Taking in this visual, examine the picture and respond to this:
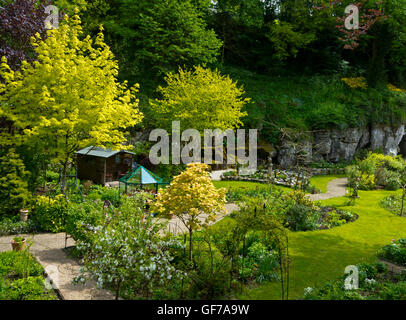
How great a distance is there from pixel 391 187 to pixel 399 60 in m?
21.7

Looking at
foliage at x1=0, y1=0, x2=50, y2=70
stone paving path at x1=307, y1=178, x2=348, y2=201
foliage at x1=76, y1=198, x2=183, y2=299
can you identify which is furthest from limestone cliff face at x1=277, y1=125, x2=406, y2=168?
foliage at x1=76, y1=198, x2=183, y2=299

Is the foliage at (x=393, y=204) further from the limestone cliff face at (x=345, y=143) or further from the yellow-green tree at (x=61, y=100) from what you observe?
the yellow-green tree at (x=61, y=100)

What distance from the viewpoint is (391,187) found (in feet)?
71.2

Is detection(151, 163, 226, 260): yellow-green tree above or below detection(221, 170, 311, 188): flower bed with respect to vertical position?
above

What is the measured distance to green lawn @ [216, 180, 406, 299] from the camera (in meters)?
7.56

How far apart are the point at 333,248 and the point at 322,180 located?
14.4m

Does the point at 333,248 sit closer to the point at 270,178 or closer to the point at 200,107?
the point at 270,178

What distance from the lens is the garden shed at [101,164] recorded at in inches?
694

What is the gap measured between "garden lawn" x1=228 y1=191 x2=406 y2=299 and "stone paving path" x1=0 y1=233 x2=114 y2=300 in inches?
127

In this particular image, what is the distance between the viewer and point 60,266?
26.7 ft

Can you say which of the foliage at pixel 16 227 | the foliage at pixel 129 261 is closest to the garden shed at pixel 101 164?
the foliage at pixel 16 227

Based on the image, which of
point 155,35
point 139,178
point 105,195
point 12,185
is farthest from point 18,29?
point 155,35

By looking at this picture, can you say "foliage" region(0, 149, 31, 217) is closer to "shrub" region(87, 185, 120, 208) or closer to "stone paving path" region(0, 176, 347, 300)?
"stone paving path" region(0, 176, 347, 300)

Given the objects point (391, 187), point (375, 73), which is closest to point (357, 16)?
point (375, 73)
